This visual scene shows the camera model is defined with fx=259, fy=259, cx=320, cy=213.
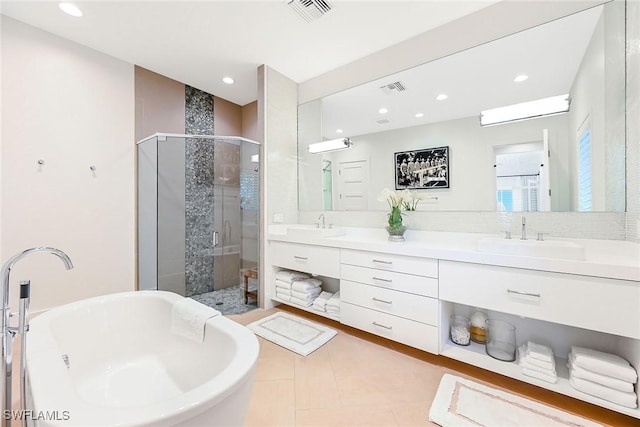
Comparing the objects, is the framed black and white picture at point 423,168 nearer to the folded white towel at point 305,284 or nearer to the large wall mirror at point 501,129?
the large wall mirror at point 501,129

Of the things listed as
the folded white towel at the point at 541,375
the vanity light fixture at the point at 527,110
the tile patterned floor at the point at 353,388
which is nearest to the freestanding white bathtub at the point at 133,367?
the tile patterned floor at the point at 353,388

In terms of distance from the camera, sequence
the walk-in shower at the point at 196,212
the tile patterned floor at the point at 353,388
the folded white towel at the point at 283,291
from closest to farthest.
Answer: the tile patterned floor at the point at 353,388 → the folded white towel at the point at 283,291 → the walk-in shower at the point at 196,212

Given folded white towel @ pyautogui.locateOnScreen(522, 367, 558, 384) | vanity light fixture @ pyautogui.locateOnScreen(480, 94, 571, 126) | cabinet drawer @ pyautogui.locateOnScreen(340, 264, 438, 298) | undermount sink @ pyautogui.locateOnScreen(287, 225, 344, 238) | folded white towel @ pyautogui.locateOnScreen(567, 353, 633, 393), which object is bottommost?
folded white towel @ pyautogui.locateOnScreen(522, 367, 558, 384)

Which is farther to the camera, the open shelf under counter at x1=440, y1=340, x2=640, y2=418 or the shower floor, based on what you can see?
the shower floor

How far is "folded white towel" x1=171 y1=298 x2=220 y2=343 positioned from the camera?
1.43 m

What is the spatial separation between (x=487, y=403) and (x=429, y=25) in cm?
276

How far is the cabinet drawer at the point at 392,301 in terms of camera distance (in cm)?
177

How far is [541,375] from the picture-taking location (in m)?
1.46

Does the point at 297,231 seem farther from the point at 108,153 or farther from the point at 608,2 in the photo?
the point at 608,2

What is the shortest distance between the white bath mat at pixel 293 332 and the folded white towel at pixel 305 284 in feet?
0.95

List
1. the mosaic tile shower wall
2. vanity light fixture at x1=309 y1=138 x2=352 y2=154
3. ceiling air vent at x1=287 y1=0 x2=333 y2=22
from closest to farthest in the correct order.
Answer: ceiling air vent at x1=287 y1=0 x2=333 y2=22
vanity light fixture at x1=309 y1=138 x2=352 y2=154
the mosaic tile shower wall

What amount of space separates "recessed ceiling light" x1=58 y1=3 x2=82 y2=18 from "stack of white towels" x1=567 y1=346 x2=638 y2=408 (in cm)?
418

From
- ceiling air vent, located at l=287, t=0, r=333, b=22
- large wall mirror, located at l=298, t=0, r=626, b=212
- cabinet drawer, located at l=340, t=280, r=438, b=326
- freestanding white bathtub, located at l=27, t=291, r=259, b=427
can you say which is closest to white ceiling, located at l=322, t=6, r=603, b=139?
large wall mirror, located at l=298, t=0, r=626, b=212

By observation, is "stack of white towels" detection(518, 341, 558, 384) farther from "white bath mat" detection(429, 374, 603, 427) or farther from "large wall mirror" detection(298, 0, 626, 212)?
"large wall mirror" detection(298, 0, 626, 212)
